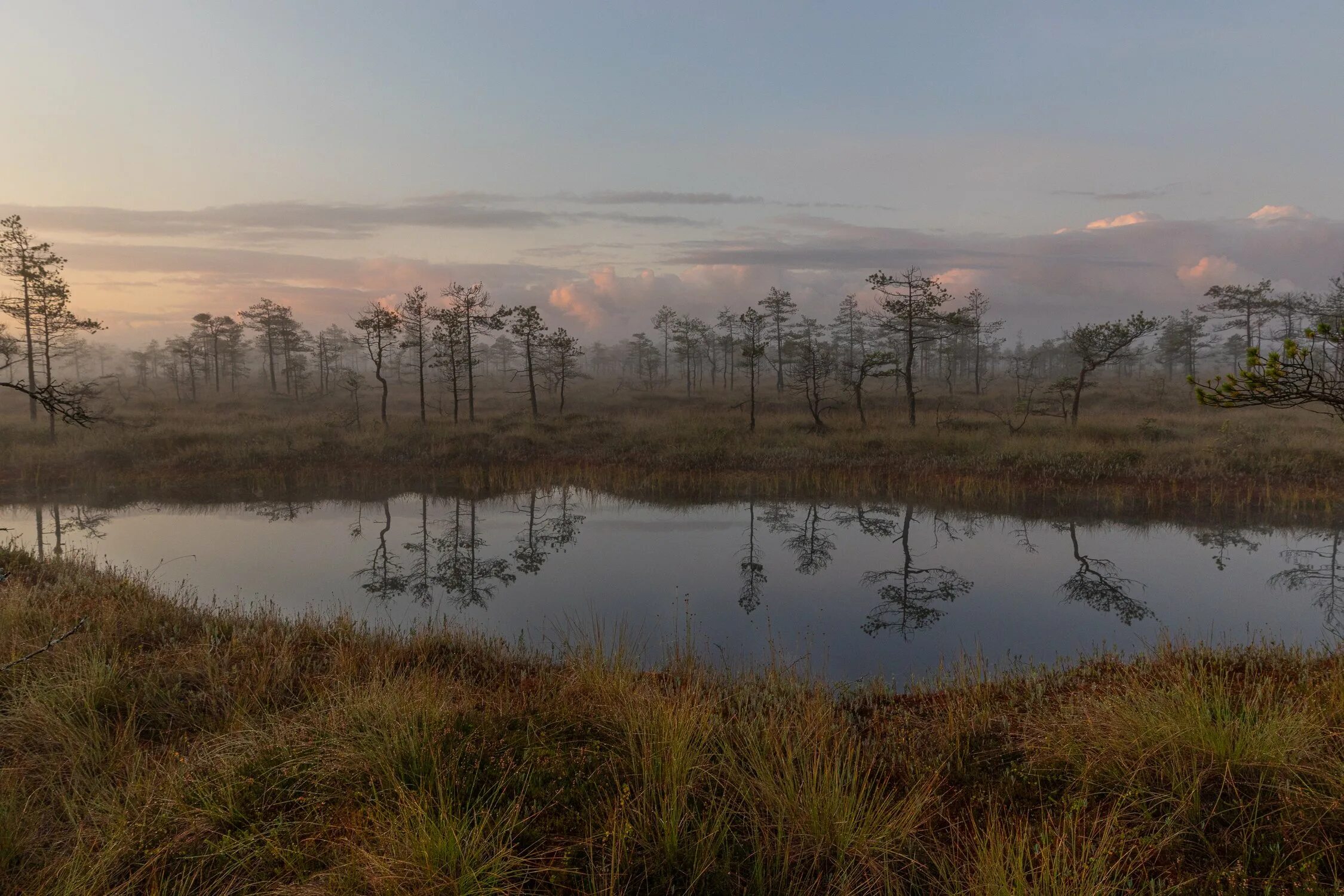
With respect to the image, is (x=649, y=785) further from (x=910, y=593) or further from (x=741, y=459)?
(x=741, y=459)

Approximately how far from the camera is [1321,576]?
12070 millimetres

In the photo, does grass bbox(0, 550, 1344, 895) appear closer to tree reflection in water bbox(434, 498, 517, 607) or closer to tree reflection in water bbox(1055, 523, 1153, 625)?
tree reflection in water bbox(1055, 523, 1153, 625)

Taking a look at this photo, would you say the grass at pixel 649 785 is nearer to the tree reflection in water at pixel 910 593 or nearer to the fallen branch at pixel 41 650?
the fallen branch at pixel 41 650

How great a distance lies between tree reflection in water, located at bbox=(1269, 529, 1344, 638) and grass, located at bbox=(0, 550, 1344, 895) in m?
5.09

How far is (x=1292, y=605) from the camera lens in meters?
10.5

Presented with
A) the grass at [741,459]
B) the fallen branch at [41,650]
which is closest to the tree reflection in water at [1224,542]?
the grass at [741,459]

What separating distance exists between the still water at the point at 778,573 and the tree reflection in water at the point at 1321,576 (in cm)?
5

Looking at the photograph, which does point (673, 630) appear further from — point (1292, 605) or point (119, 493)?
point (119, 493)

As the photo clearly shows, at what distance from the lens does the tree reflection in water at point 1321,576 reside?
33.8 feet

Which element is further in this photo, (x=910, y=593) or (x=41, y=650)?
(x=910, y=593)

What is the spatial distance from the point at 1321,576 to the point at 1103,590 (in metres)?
4.41

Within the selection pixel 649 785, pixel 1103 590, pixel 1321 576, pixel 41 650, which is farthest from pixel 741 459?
pixel 41 650

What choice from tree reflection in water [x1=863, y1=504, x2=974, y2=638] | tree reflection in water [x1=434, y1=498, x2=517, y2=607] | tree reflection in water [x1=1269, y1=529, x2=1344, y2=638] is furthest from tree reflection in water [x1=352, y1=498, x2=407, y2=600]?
tree reflection in water [x1=1269, y1=529, x2=1344, y2=638]

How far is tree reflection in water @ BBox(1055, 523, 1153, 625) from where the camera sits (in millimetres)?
10477
